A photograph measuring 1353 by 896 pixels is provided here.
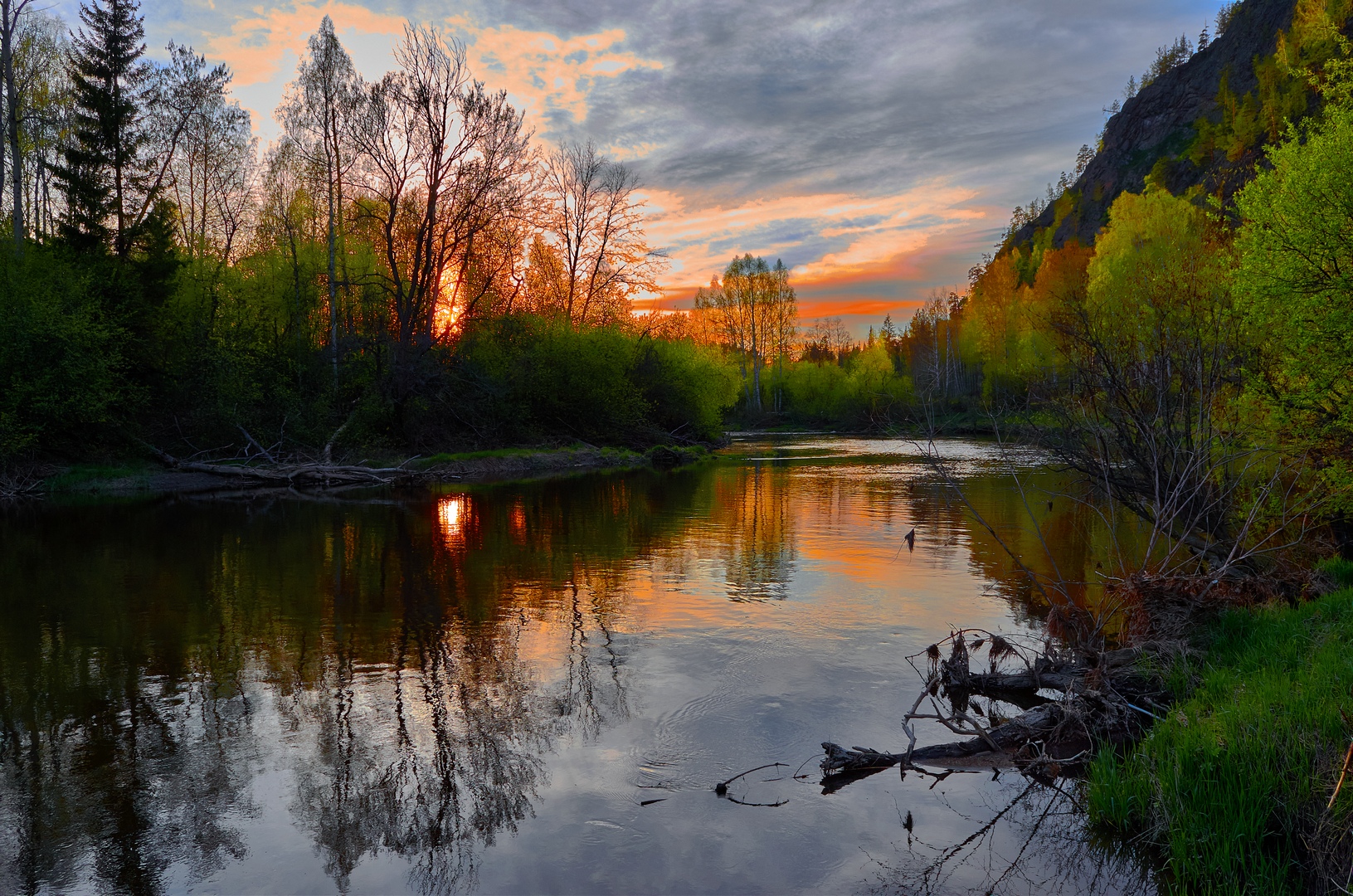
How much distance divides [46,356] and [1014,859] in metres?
29.2

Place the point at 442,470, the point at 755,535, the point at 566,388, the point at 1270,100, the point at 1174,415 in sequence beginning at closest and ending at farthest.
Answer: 1. the point at 1174,415
2. the point at 755,535
3. the point at 442,470
4. the point at 566,388
5. the point at 1270,100

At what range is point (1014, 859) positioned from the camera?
5066 millimetres


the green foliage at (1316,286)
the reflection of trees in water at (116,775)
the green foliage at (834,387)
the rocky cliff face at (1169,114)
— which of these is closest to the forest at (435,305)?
the green foliage at (1316,286)

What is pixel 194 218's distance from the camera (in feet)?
130

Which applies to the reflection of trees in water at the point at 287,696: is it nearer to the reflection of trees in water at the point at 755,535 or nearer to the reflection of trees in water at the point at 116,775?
the reflection of trees in water at the point at 116,775

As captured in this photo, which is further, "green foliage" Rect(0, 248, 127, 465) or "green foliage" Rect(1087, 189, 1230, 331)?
"green foliage" Rect(1087, 189, 1230, 331)

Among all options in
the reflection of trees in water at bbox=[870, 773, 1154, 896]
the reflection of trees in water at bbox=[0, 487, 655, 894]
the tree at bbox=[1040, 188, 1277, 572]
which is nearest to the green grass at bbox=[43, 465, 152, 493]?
the reflection of trees in water at bbox=[0, 487, 655, 894]

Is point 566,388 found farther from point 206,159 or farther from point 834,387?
point 834,387

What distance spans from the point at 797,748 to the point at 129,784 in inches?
201

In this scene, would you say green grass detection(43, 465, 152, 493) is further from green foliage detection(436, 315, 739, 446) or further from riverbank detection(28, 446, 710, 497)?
green foliage detection(436, 315, 739, 446)

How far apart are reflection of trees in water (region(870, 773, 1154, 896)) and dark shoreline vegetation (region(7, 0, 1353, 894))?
0.29 metres

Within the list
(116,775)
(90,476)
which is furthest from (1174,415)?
(90,476)

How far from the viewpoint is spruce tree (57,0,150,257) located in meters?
27.6

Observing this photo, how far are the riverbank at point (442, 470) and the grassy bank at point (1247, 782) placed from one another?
1088 inches
